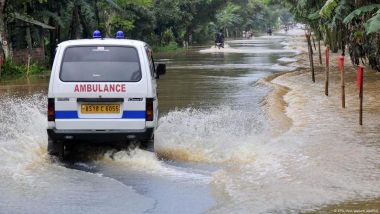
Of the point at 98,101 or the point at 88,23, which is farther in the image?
the point at 88,23

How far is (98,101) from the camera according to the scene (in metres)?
8.76

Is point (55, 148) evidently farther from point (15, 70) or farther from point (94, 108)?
point (15, 70)

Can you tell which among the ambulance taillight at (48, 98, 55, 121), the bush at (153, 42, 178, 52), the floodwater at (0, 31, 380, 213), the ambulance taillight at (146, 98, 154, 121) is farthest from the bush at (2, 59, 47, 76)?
the bush at (153, 42, 178, 52)

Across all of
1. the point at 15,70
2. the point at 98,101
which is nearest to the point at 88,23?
the point at 15,70

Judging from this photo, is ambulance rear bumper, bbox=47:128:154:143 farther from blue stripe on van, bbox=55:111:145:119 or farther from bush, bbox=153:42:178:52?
bush, bbox=153:42:178:52

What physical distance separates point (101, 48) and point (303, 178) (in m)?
3.46

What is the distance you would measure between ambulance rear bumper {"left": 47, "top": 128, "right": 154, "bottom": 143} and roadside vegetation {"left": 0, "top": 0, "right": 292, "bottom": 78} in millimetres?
17388

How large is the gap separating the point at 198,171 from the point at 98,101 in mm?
1715

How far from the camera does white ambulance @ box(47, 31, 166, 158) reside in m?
8.75

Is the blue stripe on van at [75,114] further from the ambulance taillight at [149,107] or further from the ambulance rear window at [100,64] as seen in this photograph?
the ambulance rear window at [100,64]

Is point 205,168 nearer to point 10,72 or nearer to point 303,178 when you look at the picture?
point 303,178

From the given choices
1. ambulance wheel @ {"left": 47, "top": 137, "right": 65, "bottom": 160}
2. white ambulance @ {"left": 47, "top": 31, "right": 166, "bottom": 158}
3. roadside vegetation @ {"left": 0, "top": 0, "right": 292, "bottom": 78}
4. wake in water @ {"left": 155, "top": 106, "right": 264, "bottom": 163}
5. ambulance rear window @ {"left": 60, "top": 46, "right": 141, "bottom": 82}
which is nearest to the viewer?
white ambulance @ {"left": 47, "top": 31, "right": 166, "bottom": 158}

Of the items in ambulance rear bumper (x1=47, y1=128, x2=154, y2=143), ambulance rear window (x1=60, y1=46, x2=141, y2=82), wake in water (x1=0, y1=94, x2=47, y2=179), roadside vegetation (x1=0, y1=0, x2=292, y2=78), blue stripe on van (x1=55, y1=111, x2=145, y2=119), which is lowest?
wake in water (x1=0, y1=94, x2=47, y2=179)

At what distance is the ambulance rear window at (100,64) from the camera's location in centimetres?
886
